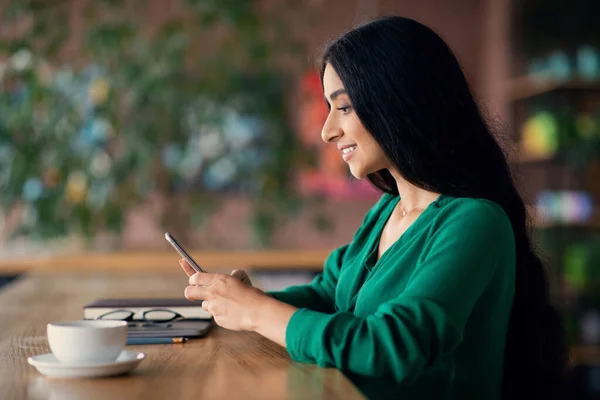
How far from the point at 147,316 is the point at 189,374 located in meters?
0.46

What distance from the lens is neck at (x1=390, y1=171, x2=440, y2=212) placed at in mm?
1565

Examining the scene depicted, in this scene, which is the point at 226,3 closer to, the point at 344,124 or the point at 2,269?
the point at 2,269

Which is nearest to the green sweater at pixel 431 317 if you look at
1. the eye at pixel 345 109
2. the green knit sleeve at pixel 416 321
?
the green knit sleeve at pixel 416 321

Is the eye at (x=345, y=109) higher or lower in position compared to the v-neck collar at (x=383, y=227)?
higher

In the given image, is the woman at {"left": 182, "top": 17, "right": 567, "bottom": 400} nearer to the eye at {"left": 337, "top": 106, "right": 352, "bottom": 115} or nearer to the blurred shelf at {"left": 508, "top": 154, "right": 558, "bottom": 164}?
the eye at {"left": 337, "top": 106, "right": 352, "bottom": 115}

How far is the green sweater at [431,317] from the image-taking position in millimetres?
1213

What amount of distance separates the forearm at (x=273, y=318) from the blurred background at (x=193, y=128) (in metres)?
2.45

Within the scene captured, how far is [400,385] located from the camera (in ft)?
4.40

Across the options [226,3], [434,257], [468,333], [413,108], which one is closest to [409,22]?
[413,108]

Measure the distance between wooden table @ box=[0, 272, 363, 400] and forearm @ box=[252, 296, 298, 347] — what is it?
0.05 meters

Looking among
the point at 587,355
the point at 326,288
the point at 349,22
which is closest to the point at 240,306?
the point at 326,288

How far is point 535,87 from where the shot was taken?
16.8 ft

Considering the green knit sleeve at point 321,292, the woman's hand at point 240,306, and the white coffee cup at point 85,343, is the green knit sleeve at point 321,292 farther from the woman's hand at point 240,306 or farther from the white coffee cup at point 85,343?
the white coffee cup at point 85,343

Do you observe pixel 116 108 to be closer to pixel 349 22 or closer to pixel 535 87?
pixel 349 22
